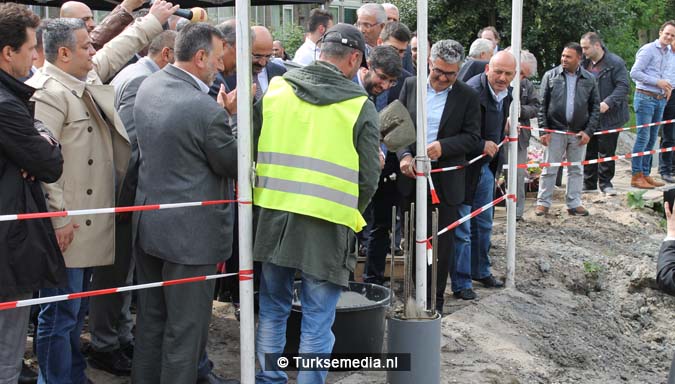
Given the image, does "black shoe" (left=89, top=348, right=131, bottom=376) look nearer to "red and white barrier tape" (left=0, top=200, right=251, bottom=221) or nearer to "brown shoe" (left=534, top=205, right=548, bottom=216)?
"red and white barrier tape" (left=0, top=200, right=251, bottom=221)

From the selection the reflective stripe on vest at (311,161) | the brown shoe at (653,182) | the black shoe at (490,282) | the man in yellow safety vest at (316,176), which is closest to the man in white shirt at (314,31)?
the black shoe at (490,282)

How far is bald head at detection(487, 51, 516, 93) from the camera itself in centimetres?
703

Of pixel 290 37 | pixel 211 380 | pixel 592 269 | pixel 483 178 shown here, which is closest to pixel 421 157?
pixel 211 380

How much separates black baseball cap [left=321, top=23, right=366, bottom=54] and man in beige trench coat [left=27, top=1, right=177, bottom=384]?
4.17 ft

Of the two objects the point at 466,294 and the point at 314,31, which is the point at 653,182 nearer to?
the point at 466,294

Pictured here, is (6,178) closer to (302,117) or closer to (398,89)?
(302,117)

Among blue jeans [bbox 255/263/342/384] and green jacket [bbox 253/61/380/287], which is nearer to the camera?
green jacket [bbox 253/61/380/287]

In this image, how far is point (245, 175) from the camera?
4.29 m

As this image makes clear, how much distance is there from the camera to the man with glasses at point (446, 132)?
6.37 metres

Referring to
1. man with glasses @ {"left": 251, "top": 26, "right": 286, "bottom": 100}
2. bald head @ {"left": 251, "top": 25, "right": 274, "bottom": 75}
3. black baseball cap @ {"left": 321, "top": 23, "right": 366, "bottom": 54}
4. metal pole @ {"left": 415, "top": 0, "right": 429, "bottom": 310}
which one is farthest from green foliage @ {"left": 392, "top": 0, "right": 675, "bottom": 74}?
black baseball cap @ {"left": 321, "top": 23, "right": 366, "bottom": 54}

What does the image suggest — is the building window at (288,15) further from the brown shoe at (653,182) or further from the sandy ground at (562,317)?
the sandy ground at (562,317)

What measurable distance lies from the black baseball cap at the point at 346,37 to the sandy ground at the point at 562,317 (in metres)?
2.06

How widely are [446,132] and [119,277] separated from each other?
2637 millimetres

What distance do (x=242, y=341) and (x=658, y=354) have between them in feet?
14.3
